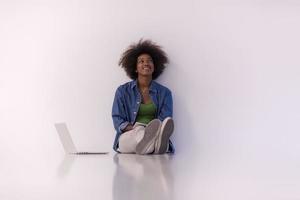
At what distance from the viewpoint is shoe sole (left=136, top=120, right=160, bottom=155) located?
269cm

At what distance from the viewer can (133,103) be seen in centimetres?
317

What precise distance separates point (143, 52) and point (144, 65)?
0.44ft

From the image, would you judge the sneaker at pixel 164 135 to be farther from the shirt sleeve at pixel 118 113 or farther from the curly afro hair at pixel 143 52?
the curly afro hair at pixel 143 52

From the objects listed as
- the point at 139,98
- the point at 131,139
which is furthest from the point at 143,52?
the point at 131,139

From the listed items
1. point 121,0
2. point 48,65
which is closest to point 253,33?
point 121,0

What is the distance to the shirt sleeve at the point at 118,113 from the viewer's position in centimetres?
308

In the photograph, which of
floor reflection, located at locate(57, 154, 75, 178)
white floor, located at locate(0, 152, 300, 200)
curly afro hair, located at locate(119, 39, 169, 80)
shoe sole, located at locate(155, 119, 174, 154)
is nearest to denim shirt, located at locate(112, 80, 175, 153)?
curly afro hair, located at locate(119, 39, 169, 80)

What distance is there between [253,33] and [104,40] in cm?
115

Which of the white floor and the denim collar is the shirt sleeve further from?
the white floor

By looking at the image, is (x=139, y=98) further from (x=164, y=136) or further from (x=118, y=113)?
(x=164, y=136)

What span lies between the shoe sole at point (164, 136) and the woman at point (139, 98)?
0.07 feet

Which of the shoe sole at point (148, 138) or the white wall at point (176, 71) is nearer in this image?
the shoe sole at point (148, 138)

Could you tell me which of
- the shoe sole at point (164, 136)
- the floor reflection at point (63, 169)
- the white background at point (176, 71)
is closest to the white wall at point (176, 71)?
the white background at point (176, 71)

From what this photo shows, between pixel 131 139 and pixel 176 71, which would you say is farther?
pixel 176 71
